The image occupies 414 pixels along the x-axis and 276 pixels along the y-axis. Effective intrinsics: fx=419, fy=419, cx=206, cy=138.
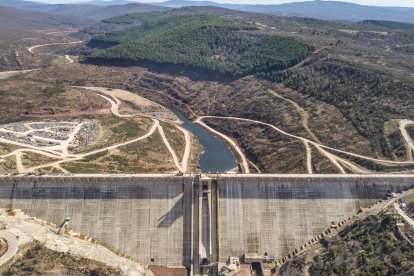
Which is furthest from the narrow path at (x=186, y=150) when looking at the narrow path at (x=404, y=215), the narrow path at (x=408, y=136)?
the narrow path at (x=408, y=136)

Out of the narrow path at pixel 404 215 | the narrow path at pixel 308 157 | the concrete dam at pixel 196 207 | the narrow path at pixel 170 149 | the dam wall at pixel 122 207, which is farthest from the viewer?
the narrow path at pixel 170 149

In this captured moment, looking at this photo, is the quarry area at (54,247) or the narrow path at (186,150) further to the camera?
the narrow path at (186,150)

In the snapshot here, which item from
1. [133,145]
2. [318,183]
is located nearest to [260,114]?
[133,145]

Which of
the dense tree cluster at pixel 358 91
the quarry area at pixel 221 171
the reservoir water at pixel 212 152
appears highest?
the dense tree cluster at pixel 358 91

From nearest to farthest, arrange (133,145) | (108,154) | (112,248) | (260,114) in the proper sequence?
(112,248), (108,154), (133,145), (260,114)

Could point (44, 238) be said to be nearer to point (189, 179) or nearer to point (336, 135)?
point (189, 179)

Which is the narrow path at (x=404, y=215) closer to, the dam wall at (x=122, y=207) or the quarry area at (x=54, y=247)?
the dam wall at (x=122, y=207)

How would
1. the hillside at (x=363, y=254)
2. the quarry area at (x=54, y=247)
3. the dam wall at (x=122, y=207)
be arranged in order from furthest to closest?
Result: the dam wall at (x=122, y=207), the hillside at (x=363, y=254), the quarry area at (x=54, y=247)

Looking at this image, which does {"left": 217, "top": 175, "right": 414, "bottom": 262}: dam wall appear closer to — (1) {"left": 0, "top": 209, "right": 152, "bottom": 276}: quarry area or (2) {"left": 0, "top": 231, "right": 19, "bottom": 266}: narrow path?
(1) {"left": 0, "top": 209, "right": 152, "bottom": 276}: quarry area
